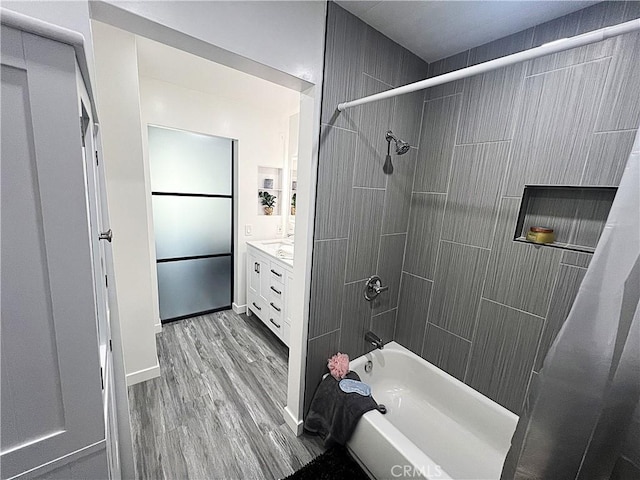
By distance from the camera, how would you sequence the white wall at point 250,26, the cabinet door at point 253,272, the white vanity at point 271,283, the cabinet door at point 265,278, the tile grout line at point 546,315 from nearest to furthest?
the white wall at point 250,26, the tile grout line at point 546,315, the white vanity at point 271,283, the cabinet door at point 265,278, the cabinet door at point 253,272

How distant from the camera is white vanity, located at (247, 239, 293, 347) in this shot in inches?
96.5

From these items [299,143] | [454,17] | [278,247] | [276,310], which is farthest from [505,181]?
[278,247]

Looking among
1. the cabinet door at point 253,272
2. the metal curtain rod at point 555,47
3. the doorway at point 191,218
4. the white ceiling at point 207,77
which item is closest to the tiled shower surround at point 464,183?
the metal curtain rod at point 555,47

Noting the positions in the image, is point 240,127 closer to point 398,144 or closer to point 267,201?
point 267,201

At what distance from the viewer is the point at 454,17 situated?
Result: 1369mm

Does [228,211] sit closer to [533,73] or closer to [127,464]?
[127,464]

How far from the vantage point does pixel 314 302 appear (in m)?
1.62

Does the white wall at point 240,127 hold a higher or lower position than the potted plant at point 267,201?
higher

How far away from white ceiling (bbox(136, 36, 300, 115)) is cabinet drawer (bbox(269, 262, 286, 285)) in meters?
1.66

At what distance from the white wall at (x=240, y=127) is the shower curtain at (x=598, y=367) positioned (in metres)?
2.96

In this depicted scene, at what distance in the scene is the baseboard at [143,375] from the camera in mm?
2037

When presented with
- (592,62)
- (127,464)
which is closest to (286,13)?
(592,62)

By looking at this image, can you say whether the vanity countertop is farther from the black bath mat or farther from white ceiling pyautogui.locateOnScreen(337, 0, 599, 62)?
white ceiling pyautogui.locateOnScreen(337, 0, 599, 62)

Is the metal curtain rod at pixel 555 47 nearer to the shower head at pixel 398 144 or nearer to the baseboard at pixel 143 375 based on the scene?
the shower head at pixel 398 144
